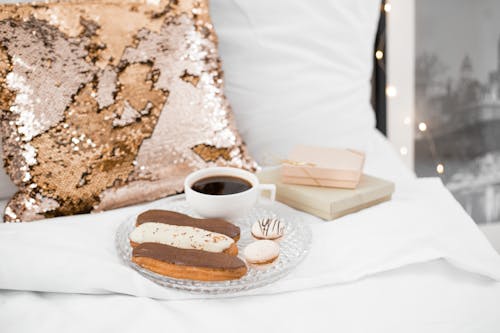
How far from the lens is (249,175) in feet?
2.79

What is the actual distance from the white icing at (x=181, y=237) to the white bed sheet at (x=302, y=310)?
0.24 feet

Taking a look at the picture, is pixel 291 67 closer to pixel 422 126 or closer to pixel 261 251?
pixel 261 251

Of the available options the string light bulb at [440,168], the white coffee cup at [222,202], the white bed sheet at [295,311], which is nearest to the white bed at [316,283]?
the white bed sheet at [295,311]

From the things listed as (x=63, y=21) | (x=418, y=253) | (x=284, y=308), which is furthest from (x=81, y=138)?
(x=418, y=253)

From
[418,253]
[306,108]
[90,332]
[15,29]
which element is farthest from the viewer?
[306,108]

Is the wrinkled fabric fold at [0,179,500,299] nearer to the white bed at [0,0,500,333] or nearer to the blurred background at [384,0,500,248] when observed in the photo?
the white bed at [0,0,500,333]

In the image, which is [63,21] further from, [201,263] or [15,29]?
[201,263]

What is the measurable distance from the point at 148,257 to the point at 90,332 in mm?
115

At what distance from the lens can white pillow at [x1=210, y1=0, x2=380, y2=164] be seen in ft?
3.57

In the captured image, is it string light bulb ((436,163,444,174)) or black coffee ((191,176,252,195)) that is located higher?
black coffee ((191,176,252,195))

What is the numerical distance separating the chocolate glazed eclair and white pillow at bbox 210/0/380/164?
0.50 meters

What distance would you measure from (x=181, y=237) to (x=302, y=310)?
0.63 feet

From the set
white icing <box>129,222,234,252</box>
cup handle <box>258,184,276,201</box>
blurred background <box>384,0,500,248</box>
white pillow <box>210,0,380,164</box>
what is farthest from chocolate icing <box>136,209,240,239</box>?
blurred background <box>384,0,500,248</box>

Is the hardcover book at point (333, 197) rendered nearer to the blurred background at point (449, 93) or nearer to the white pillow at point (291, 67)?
the white pillow at point (291, 67)
